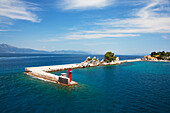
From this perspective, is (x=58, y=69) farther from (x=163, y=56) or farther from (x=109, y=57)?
(x=163, y=56)

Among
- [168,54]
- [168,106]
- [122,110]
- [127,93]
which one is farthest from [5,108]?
[168,54]

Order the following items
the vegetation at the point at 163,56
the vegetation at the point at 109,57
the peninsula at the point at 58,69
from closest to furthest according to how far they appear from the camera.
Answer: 1. the peninsula at the point at 58,69
2. the vegetation at the point at 109,57
3. the vegetation at the point at 163,56

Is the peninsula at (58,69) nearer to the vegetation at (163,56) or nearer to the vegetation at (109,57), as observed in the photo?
the vegetation at (109,57)

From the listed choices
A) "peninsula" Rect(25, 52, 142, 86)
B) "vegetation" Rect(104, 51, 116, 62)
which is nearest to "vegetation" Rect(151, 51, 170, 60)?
"peninsula" Rect(25, 52, 142, 86)

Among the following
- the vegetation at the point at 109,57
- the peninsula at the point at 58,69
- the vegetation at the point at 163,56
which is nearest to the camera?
the peninsula at the point at 58,69

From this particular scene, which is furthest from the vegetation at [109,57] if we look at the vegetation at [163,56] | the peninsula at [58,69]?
the vegetation at [163,56]

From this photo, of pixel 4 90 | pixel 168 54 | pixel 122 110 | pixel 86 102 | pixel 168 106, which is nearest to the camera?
pixel 122 110

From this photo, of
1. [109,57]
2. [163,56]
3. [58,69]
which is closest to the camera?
[58,69]

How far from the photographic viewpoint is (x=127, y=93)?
27.3 meters

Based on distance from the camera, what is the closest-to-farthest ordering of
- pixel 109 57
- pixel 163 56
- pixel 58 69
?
pixel 58 69 → pixel 109 57 → pixel 163 56

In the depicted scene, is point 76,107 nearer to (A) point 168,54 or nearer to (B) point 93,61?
(B) point 93,61

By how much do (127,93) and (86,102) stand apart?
10.4m

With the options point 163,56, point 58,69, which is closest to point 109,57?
point 58,69

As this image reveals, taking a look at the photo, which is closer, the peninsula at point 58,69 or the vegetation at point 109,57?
the peninsula at point 58,69
